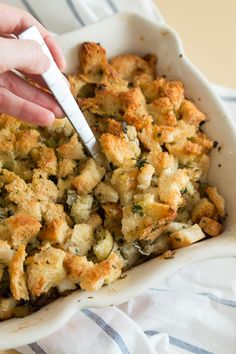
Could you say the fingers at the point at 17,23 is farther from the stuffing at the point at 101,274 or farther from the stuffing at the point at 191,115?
the stuffing at the point at 101,274

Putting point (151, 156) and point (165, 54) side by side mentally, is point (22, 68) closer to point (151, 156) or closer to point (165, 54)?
point (151, 156)

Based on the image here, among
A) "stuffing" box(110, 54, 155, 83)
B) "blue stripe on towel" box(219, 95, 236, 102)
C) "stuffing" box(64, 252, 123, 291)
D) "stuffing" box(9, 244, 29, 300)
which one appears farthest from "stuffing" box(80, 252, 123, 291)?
"blue stripe on towel" box(219, 95, 236, 102)

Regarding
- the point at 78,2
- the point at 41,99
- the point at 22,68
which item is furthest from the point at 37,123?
the point at 78,2

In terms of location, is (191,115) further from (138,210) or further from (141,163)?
(138,210)

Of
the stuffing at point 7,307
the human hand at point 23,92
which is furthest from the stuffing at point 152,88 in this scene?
the stuffing at point 7,307

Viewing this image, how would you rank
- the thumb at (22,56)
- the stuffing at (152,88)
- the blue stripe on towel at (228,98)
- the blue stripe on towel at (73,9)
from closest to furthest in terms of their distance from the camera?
the thumb at (22,56)
the stuffing at (152,88)
the blue stripe on towel at (228,98)
the blue stripe on towel at (73,9)

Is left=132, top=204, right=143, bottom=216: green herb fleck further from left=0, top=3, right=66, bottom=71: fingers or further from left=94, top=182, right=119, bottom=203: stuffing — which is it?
left=0, top=3, right=66, bottom=71: fingers

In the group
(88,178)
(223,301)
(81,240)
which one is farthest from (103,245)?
(223,301)
